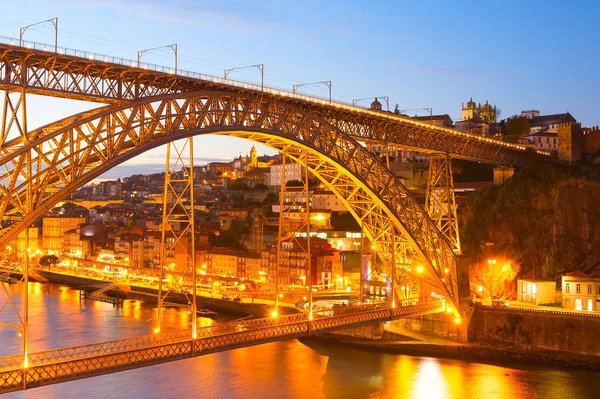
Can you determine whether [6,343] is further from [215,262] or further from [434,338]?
[215,262]

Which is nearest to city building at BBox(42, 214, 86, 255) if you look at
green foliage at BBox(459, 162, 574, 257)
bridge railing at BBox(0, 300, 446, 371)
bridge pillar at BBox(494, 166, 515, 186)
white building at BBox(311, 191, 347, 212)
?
white building at BBox(311, 191, 347, 212)

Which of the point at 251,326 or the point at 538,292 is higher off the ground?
the point at 538,292

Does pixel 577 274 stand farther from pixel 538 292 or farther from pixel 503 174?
pixel 503 174

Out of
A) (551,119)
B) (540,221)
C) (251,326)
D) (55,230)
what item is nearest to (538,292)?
(540,221)

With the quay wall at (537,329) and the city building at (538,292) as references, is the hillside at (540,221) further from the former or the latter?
the quay wall at (537,329)

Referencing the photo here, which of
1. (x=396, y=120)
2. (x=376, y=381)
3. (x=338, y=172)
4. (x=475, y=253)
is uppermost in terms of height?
(x=396, y=120)

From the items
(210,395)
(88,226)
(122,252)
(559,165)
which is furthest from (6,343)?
(88,226)
